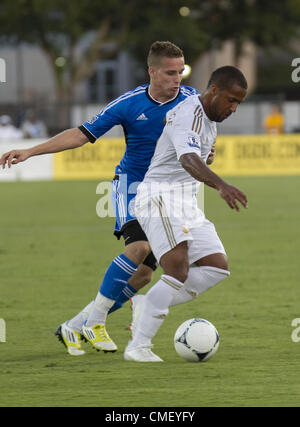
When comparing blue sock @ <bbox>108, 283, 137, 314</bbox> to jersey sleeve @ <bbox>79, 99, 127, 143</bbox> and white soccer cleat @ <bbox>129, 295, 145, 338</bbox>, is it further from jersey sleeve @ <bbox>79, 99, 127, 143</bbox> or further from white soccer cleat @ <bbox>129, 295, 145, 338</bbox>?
jersey sleeve @ <bbox>79, 99, 127, 143</bbox>

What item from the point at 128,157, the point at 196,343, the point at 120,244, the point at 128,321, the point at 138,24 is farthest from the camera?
the point at 138,24

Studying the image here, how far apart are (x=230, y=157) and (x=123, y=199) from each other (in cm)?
2240

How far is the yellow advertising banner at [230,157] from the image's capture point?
29.0 metres

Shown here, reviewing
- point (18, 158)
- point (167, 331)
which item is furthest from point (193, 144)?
point (167, 331)

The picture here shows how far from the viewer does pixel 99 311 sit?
6.96 meters

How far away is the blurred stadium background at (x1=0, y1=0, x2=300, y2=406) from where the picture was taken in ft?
19.4

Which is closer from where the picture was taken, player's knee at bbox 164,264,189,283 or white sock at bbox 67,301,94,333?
player's knee at bbox 164,264,189,283

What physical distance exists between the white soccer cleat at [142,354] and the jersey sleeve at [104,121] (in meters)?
1.55

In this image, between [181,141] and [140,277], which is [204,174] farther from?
[140,277]

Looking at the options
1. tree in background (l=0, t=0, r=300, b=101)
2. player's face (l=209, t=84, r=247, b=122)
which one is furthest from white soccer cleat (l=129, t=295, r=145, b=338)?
tree in background (l=0, t=0, r=300, b=101)

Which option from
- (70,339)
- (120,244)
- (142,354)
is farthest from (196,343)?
(120,244)

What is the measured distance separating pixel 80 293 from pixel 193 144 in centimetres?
387

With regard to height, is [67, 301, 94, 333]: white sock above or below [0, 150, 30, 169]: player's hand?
below
